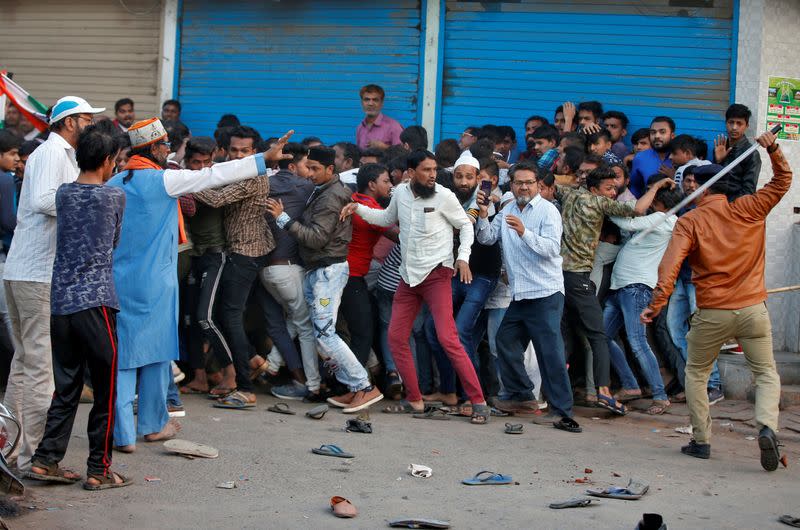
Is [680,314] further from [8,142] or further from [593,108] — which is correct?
[8,142]

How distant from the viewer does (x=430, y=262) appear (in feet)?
27.2

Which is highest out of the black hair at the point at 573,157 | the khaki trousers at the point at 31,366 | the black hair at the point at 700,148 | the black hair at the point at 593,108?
the black hair at the point at 593,108

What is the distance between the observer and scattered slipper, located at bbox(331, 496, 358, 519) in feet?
18.7

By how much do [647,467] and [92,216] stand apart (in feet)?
12.6

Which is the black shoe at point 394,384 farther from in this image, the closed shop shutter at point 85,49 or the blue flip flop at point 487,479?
the closed shop shutter at point 85,49

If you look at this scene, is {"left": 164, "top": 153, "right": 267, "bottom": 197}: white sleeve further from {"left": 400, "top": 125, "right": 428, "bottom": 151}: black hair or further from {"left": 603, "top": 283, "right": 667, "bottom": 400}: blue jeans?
{"left": 400, "top": 125, "right": 428, "bottom": 151}: black hair

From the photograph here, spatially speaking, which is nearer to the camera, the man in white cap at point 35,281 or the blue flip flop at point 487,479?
the man in white cap at point 35,281

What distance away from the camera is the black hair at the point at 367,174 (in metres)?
9.09

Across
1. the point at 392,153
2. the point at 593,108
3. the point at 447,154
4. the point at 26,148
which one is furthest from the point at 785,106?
the point at 26,148

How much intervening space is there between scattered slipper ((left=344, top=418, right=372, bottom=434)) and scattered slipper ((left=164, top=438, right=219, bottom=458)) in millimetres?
1260

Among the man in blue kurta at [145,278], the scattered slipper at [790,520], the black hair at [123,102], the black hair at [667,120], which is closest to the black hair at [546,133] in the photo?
the black hair at [667,120]

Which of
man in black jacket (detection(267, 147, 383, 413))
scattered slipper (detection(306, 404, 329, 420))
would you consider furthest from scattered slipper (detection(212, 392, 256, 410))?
man in black jacket (detection(267, 147, 383, 413))

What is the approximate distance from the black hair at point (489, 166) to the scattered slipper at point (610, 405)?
2105 millimetres

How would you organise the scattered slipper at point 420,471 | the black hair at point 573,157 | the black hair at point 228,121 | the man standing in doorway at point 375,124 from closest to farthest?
the scattered slipper at point 420,471 → the black hair at point 573,157 → the man standing in doorway at point 375,124 → the black hair at point 228,121
